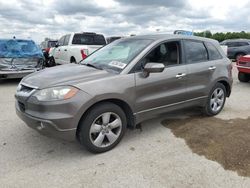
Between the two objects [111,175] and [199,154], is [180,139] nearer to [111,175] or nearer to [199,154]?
[199,154]

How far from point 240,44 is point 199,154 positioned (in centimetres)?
1788

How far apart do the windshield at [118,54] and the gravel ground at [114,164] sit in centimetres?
121

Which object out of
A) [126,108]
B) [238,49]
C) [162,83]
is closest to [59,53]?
[162,83]

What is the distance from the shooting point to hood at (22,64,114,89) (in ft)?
11.8

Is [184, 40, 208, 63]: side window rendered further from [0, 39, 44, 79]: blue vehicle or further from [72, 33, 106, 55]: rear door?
[72, 33, 106, 55]: rear door

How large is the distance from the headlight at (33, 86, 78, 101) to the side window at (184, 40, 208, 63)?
7.57ft

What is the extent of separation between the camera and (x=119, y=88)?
12.4ft

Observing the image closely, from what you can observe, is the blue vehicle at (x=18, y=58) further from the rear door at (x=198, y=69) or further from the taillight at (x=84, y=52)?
the rear door at (x=198, y=69)

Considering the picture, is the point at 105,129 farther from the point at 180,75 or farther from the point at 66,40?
the point at 66,40

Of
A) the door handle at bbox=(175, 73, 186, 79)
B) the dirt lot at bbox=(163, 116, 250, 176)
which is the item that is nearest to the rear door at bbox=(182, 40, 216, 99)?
the door handle at bbox=(175, 73, 186, 79)

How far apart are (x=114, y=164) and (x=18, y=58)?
6.97 metres

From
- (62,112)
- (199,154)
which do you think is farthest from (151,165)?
(62,112)

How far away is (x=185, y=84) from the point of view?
4656mm

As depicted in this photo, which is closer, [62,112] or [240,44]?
[62,112]
